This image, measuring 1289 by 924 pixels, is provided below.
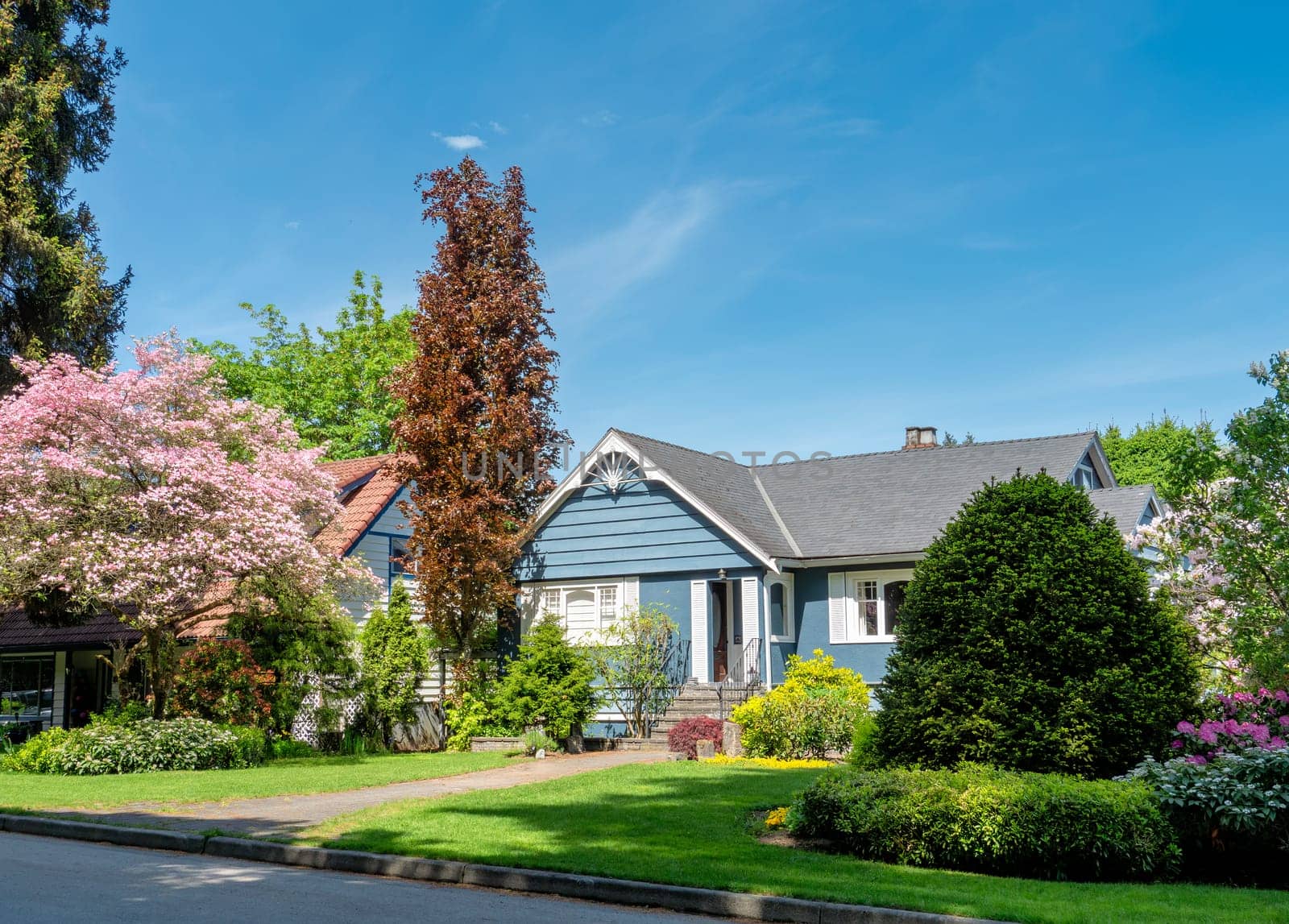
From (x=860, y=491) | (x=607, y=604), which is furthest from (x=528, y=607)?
(x=860, y=491)

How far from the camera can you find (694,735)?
1933 centimetres

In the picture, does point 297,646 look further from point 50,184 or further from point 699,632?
point 50,184

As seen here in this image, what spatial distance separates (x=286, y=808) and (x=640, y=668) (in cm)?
1071

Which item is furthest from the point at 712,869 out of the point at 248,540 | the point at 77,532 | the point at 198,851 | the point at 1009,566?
the point at 77,532

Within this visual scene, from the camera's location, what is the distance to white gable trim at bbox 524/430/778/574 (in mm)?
22797

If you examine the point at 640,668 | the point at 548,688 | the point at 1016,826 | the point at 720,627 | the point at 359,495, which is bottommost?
the point at 1016,826

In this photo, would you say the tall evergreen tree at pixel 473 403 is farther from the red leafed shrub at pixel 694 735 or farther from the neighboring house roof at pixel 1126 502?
the neighboring house roof at pixel 1126 502

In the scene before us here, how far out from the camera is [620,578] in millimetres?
24859

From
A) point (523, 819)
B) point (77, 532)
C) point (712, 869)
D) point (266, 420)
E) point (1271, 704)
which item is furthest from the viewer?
point (266, 420)

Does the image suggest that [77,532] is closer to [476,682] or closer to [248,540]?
[248,540]

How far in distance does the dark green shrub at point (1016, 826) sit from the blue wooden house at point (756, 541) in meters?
12.9

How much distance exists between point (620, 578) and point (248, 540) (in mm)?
8505

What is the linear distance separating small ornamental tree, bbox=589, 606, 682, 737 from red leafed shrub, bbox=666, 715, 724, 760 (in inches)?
121

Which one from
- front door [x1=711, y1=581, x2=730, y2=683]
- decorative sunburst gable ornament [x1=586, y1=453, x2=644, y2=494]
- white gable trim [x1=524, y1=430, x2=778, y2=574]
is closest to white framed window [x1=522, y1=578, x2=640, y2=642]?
white gable trim [x1=524, y1=430, x2=778, y2=574]
